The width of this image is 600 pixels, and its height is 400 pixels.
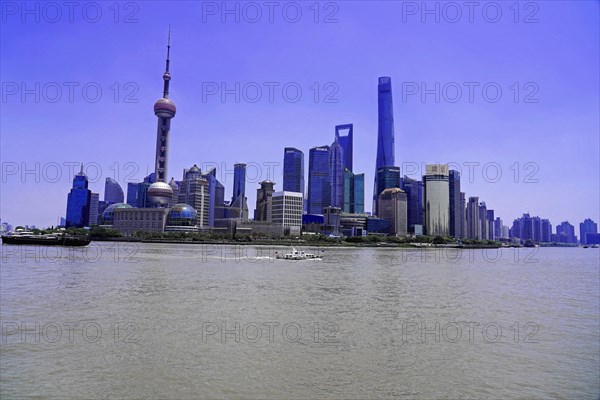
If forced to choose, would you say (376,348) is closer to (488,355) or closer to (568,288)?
(488,355)

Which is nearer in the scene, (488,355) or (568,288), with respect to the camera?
(488,355)

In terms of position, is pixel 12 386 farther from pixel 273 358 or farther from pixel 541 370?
pixel 541 370

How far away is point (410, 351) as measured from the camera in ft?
62.2

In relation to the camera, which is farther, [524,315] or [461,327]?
[524,315]

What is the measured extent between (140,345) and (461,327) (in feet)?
54.1

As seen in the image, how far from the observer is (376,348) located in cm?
1911

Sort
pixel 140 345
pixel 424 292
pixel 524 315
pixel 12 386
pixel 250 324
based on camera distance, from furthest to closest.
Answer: pixel 424 292
pixel 524 315
pixel 250 324
pixel 140 345
pixel 12 386

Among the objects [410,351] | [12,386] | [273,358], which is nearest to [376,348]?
[410,351]

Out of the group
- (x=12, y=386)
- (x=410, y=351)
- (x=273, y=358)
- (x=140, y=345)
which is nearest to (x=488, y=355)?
(x=410, y=351)

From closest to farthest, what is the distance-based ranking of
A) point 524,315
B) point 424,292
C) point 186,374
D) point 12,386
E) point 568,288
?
point 12,386, point 186,374, point 524,315, point 424,292, point 568,288

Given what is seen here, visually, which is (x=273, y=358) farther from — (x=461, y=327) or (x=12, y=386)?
(x=461, y=327)

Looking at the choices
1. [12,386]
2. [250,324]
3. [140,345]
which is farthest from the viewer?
[250,324]

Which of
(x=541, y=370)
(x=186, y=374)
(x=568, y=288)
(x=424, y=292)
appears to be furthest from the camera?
(x=568, y=288)

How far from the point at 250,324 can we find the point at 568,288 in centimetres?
3959
